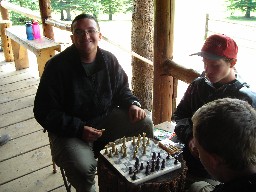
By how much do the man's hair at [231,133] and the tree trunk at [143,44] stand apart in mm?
2985

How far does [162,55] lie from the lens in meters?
3.14

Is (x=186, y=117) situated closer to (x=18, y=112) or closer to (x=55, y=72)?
(x=55, y=72)

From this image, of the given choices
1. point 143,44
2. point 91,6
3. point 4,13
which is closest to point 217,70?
point 143,44

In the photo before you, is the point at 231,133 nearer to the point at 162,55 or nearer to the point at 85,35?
the point at 85,35

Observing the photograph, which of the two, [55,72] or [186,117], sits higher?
[55,72]

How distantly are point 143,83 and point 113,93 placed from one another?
162 cm

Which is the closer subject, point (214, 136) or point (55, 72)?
point (214, 136)

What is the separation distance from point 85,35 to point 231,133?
1.74 m

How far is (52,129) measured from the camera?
2451 millimetres

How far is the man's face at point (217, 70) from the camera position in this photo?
219 cm

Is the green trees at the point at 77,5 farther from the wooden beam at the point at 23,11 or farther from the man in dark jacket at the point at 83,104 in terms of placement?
the man in dark jacket at the point at 83,104

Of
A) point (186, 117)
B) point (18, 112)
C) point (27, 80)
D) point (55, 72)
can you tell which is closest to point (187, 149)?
point (186, 117)


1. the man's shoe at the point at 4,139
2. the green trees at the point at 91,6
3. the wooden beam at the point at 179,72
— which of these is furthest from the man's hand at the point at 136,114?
the green trees at the point at 91,6

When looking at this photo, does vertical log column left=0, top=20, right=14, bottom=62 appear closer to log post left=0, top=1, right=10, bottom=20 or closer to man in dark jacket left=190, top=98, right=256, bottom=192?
log post left=0, top=1, right=10, bottom=20
